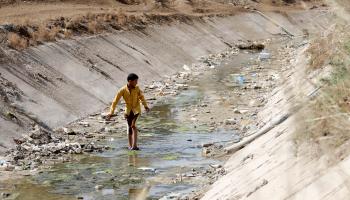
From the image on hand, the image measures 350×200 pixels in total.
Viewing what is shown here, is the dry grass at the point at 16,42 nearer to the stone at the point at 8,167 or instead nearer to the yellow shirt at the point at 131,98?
the yellow shirt at the point at 131,98

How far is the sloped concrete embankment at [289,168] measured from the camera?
179 inches

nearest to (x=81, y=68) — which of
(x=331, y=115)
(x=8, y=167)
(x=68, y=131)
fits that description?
(x=68, y=131)

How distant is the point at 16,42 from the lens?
19938 millimetres

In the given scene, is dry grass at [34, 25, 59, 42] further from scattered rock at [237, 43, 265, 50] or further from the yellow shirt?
scattered rock at [237, 43, 265, 50]

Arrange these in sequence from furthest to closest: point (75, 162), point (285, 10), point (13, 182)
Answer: point (285, 10)
point (75, 162)
point (13, 182)

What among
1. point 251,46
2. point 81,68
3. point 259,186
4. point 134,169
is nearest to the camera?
point 259,186

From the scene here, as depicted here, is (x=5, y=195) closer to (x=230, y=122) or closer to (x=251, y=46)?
(x=230, y=122)

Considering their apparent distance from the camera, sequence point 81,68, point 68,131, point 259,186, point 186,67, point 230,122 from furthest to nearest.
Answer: point 186,67 → point 81,68 → point 230,122 → point 68,131 → point 259,186

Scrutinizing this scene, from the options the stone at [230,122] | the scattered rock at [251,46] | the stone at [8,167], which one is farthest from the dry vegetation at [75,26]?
the stone at [8,167]

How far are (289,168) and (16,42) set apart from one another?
580 inches

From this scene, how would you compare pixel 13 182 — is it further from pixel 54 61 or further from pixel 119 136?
pixel 54 61

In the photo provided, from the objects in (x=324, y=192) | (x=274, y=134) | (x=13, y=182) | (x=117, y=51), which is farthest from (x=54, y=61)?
(x=324, y=192)

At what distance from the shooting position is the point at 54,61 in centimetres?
2044

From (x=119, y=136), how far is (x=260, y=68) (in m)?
13.9
